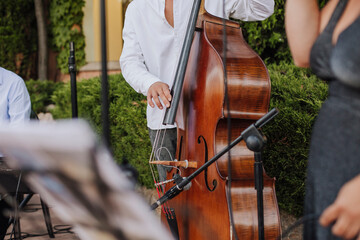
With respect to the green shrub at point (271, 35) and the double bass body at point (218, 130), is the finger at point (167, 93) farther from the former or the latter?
the green shrub at point (271, 35)

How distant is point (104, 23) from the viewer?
3.01 feet

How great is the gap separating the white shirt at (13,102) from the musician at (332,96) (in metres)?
2.23

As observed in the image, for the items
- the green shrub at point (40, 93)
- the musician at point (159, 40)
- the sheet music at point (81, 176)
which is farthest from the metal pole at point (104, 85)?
the green shrub at point (40, 93)

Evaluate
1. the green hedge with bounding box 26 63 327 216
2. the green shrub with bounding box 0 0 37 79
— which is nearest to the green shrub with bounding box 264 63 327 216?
the green hedge with bounding box 26 63 327 216

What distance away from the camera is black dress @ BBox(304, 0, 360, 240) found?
0.79 m

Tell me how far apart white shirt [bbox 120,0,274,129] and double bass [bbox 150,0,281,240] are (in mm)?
118

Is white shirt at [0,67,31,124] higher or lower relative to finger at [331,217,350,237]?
lower

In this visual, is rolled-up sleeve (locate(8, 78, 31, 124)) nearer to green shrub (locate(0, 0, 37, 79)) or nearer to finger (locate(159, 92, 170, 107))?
finger (locate(159, 92, 170, 107))

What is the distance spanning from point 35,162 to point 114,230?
0.17m

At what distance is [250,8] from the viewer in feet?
6.75

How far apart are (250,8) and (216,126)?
26.6 inches

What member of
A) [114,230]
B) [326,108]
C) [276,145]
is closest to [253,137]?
[326,108]

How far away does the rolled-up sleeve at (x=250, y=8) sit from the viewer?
80.0 inches

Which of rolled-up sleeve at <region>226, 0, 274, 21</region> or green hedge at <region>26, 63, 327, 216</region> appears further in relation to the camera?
green hedge at <region>26, 63, 327, 216</region>
